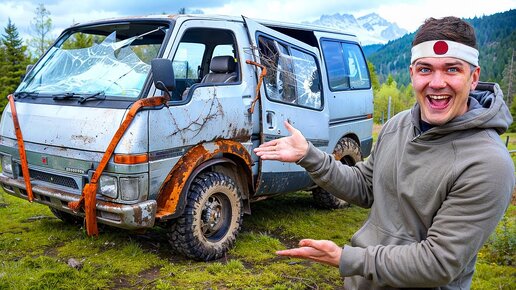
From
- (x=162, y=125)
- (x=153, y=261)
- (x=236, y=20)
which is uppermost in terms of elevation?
(x=236, y=20)

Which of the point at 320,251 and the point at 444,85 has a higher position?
the point at 444,85

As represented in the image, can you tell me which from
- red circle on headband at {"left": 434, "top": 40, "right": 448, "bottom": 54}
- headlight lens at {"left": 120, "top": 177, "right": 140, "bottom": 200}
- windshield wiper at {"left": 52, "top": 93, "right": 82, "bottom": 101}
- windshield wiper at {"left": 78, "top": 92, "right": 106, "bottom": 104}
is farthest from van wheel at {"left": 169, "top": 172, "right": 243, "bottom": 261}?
red circle on headband at {"left": 434, "top": 40, "right": 448, "bottom": 54}

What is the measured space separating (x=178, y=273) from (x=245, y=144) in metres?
1.48

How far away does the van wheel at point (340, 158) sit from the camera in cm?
669

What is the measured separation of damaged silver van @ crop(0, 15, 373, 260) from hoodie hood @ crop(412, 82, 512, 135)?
2675 millimetres

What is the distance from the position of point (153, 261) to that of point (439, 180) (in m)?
3.42

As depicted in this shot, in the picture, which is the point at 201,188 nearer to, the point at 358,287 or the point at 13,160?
the point at 13,160

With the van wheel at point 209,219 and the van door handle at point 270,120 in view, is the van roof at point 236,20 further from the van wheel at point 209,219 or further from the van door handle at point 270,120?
the van wheel at point 209,219

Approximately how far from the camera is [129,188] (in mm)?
4062

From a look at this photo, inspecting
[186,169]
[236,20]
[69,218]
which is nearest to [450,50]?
[186,169]

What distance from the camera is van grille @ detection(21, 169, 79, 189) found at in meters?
4.39

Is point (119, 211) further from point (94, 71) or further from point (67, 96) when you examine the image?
point (94, 71)

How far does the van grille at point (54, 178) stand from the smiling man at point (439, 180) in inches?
115

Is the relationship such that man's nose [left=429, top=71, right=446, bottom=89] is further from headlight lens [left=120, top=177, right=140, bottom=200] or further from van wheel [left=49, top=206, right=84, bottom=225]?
van wheel [left=49, top=206, right=84, bottom=225]
